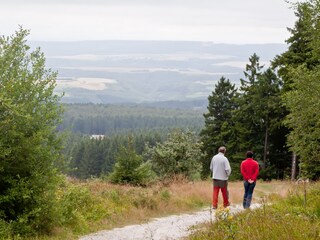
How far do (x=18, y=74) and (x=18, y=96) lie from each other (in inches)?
23.1

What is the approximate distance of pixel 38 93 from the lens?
11.4 metres

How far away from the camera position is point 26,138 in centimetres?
1069

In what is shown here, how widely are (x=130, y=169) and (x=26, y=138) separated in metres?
13.6

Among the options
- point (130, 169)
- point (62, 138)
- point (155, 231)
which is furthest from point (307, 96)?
point (62, 138)

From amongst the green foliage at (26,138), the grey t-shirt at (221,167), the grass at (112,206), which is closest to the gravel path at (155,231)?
the grass at (112,206)

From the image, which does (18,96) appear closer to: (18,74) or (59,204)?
(18,74)

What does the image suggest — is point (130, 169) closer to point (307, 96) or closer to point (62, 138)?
point (307, 96)

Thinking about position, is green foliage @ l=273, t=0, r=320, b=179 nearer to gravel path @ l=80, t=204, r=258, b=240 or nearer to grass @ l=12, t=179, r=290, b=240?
grass @ l=12, t=179, r=290, b=240

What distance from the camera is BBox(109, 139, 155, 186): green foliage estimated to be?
23.5 meters

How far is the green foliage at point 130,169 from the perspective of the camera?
23531 mm

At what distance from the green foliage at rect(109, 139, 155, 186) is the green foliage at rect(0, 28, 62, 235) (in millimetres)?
11971

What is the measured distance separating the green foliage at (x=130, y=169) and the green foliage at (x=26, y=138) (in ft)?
39.3

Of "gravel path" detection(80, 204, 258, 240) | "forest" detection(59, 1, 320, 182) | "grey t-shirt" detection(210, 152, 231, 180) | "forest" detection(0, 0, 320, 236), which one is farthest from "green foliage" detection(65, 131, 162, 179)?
"grey t-shirt" detection(210, 152, 231, 180)

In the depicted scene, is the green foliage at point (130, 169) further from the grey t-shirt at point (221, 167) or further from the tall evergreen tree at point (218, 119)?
the tall evergreen tree at point (218, 119)
